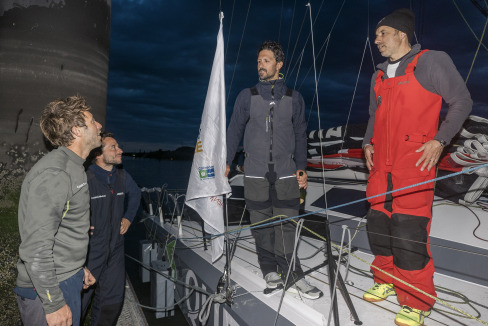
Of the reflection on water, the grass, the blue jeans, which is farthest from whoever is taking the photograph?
the reflection on water

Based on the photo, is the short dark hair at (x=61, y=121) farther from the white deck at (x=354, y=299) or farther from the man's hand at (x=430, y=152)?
the man's hand at (x=430, y=152)

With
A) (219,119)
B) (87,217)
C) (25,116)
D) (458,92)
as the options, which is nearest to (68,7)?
(25,116)

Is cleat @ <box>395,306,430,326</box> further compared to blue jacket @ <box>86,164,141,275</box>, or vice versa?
blue jacket @ <box>86,164,141,275</box>

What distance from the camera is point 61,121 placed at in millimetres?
1672

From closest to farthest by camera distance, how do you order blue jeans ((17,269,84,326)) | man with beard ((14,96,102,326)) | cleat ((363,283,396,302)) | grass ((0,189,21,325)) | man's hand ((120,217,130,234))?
man with beard ((14,96,102,326)) → blue jeans ((17,269,84,326)) → cleat ((363,283,396,302)) → grass ((0,189,21,325)) → man's hand ((120,217,130,234))

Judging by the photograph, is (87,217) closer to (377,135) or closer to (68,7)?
(377,135)

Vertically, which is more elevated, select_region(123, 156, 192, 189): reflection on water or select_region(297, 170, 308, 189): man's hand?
select_region(297, 170, 308, 189): man's hand

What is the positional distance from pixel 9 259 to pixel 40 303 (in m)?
2.11

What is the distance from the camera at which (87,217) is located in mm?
1739

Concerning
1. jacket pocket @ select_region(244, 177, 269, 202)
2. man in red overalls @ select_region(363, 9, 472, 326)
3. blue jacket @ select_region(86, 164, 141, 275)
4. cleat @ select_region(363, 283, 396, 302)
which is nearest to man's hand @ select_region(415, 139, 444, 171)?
man in red overalls @ select_region(363, 9, 472, 326)

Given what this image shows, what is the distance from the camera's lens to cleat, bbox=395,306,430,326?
1872 mm

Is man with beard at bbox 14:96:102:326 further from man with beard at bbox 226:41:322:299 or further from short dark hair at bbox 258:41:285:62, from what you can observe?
short dark hair at bbox 258:41:285:62

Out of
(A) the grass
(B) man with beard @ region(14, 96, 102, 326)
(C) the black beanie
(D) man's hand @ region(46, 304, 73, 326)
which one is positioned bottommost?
(A) the grass

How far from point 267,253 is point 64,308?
1571 mm
